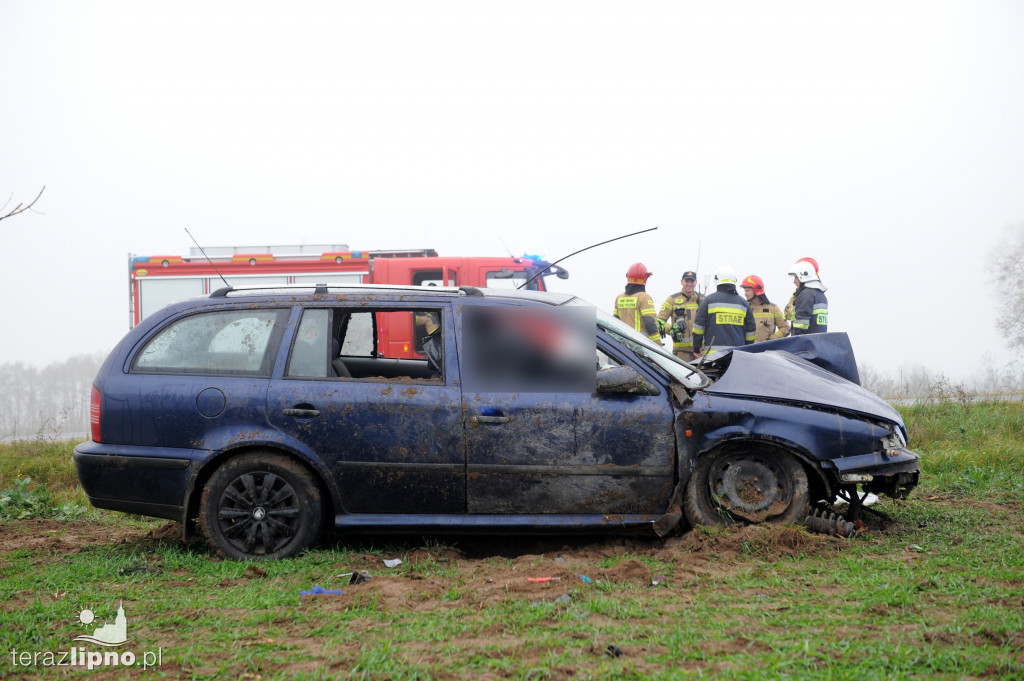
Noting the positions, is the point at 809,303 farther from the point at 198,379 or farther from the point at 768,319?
the point at 198,379

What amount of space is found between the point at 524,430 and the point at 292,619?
1.67 m

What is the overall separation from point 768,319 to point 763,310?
15cm

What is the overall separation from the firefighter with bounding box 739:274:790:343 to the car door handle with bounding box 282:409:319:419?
7625 mm

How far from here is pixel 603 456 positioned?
4492 mm

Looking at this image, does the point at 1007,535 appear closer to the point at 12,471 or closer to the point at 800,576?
the point at 800,576

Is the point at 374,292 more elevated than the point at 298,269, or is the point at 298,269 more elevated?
the point at 298,269

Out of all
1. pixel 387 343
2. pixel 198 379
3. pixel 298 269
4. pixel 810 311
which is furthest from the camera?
pixel 298 269

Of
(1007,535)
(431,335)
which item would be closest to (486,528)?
(431,335)

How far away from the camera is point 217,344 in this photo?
188 inches

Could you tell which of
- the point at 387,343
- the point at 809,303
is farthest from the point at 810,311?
the point at 387,343

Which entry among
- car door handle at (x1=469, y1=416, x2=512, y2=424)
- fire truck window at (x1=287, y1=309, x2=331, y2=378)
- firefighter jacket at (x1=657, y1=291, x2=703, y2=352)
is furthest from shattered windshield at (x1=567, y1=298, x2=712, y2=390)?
firefighter jacket at (x1=657, y1=291, x2=703, y2=352)

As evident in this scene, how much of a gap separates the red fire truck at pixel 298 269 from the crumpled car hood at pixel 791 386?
6664mm

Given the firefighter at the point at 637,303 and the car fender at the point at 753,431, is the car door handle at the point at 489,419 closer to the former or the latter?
the car fender at the point at 753,431

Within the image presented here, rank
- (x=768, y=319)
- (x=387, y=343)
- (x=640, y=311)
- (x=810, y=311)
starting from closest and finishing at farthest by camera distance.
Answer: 1. (x=387, y=343)
2. (x=810, y=311)
3. (x=640, y=311)
4. (x=768, y=319)
